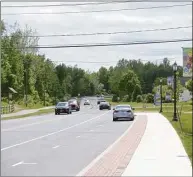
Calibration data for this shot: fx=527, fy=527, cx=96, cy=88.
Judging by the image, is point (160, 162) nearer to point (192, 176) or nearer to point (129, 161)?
point (129, 161)

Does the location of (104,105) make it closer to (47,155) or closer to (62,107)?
(62,107)

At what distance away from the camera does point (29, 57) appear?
25.2 meters

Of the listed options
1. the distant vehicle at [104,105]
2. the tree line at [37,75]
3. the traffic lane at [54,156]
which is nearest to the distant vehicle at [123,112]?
the tree line at [37,75]

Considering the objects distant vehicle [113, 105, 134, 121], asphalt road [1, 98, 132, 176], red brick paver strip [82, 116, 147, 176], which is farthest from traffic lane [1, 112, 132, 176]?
distant vehicle [113, 105, 134, 121]

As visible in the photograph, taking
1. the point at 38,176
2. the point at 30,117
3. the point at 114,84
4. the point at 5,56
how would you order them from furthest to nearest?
the point at 30,117 → the point at 114,84 → the point at 5,56 → the point at 38,176

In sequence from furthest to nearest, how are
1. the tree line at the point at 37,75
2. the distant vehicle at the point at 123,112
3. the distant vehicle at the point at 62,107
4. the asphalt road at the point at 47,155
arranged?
the distant vehicle at the point at 123,112
the distant vehicle at the point at 62,107
the tree line at the point at 37,75
the asphalt road at the point at 47,155

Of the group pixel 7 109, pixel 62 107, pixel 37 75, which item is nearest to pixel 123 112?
pixel 62 107

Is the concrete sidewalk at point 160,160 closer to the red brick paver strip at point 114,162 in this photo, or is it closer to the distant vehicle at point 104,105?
the red brick paver strip at point 114,162

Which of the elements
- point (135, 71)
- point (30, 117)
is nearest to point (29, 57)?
point (30, 117)

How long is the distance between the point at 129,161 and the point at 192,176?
2.87 metres

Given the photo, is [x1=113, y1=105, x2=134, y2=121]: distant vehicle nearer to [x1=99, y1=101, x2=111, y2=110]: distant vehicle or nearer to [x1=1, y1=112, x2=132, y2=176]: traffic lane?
[x1=1, y1=112, x2=132, y2=176]: traffic lane

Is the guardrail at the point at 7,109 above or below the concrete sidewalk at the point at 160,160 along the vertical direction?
above

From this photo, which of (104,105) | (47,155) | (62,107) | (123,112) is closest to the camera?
(47,155)

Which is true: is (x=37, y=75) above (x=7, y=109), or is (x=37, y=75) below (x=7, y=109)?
above
